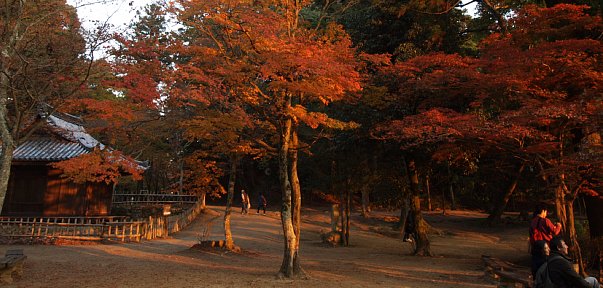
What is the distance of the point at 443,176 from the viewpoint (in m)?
28.3

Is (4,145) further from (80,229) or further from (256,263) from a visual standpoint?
(80,229)

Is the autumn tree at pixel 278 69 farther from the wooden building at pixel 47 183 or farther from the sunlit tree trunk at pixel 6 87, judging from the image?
the wooden building at pixel 47 183

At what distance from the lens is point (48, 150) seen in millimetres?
18734

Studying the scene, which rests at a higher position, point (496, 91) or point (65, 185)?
point (496, 91)

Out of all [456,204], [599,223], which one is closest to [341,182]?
[599,223]

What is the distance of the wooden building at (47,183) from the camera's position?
18531mm

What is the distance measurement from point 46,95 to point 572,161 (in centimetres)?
1223

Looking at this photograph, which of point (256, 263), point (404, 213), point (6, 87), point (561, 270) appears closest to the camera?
point (561, 270)

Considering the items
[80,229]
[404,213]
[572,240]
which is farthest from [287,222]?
[404,213]

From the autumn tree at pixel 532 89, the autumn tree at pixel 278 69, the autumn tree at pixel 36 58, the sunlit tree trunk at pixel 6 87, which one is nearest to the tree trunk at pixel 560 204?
the autumn tree at pixel 532 89

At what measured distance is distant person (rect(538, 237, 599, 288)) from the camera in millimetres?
4730

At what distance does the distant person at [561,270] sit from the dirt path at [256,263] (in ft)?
16.0

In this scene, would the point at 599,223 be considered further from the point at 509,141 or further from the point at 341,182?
the point at 341,182

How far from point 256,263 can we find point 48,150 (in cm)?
1261
